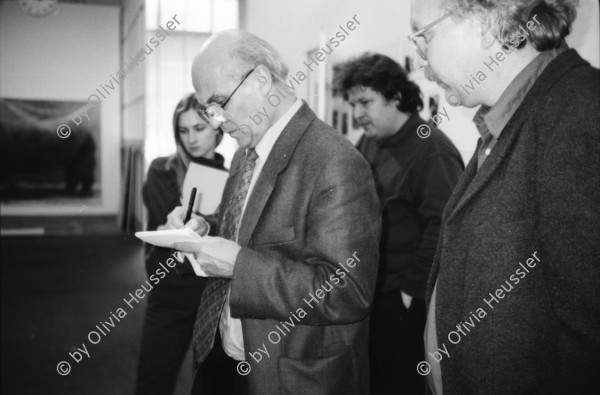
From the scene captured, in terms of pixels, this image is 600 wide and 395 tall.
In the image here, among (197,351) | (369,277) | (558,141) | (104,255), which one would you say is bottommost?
(104,255)

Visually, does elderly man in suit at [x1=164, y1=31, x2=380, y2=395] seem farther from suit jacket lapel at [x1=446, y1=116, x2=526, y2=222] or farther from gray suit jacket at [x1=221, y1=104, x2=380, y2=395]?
suit jacket lapel at [x1=446, y1=116, x2=526, y2=222]

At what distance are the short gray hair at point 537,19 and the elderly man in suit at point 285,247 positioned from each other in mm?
482

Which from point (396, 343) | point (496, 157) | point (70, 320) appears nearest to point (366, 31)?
point (396, 343)

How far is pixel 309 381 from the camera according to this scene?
1.29 m

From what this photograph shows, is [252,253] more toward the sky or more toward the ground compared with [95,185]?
more toward the sky

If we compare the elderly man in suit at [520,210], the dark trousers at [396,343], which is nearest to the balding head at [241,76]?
the elderly man in suit at [520,210]

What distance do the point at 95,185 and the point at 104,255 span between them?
3.03 m

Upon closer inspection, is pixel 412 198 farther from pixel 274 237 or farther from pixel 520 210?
pixel 520 210

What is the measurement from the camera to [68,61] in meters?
9.66

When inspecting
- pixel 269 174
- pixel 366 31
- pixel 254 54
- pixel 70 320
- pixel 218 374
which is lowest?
pixel 70 320

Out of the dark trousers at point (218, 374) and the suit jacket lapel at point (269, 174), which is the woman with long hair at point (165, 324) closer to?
the dark trousers at point (218, 374)

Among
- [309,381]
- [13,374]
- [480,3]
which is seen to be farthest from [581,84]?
[13,374]

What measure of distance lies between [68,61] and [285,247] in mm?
9778

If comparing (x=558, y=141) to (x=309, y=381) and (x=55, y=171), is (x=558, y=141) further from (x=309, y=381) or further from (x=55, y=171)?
(x=55, y=171)
